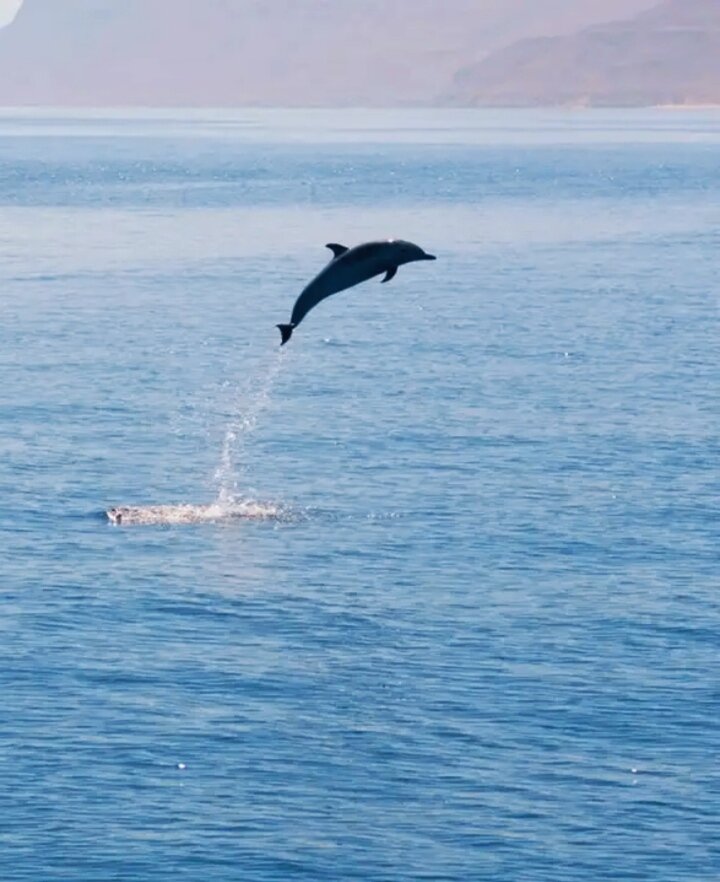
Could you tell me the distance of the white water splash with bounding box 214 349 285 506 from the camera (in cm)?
7825

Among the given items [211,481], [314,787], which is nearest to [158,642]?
[314,787]

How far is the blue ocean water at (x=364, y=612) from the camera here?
4694cm

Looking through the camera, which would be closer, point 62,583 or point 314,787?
point 314,787

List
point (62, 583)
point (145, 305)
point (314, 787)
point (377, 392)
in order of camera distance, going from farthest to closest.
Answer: point (145, 305)
point (377, 392)
point (62, 583)
point (314, 787)

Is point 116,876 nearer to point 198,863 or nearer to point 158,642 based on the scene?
point 198,863

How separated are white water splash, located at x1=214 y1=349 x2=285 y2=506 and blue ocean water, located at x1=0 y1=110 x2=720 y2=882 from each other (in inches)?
15.0

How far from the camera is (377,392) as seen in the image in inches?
3920

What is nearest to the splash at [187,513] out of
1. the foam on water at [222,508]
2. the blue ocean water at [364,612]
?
the foam on water at [222,508]

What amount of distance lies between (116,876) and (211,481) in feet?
118

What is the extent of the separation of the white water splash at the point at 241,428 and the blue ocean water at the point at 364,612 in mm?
381

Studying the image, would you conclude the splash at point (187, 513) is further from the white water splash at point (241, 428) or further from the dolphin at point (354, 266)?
the dolphin at point (354, 266)

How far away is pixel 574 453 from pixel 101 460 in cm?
1768

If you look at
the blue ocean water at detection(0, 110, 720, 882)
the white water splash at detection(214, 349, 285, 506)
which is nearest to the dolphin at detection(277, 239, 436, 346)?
the blue ocean water at detection(0, 110, 720, 882)

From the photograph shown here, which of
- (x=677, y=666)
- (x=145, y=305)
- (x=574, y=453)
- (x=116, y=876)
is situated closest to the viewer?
(x=116, y=876)
